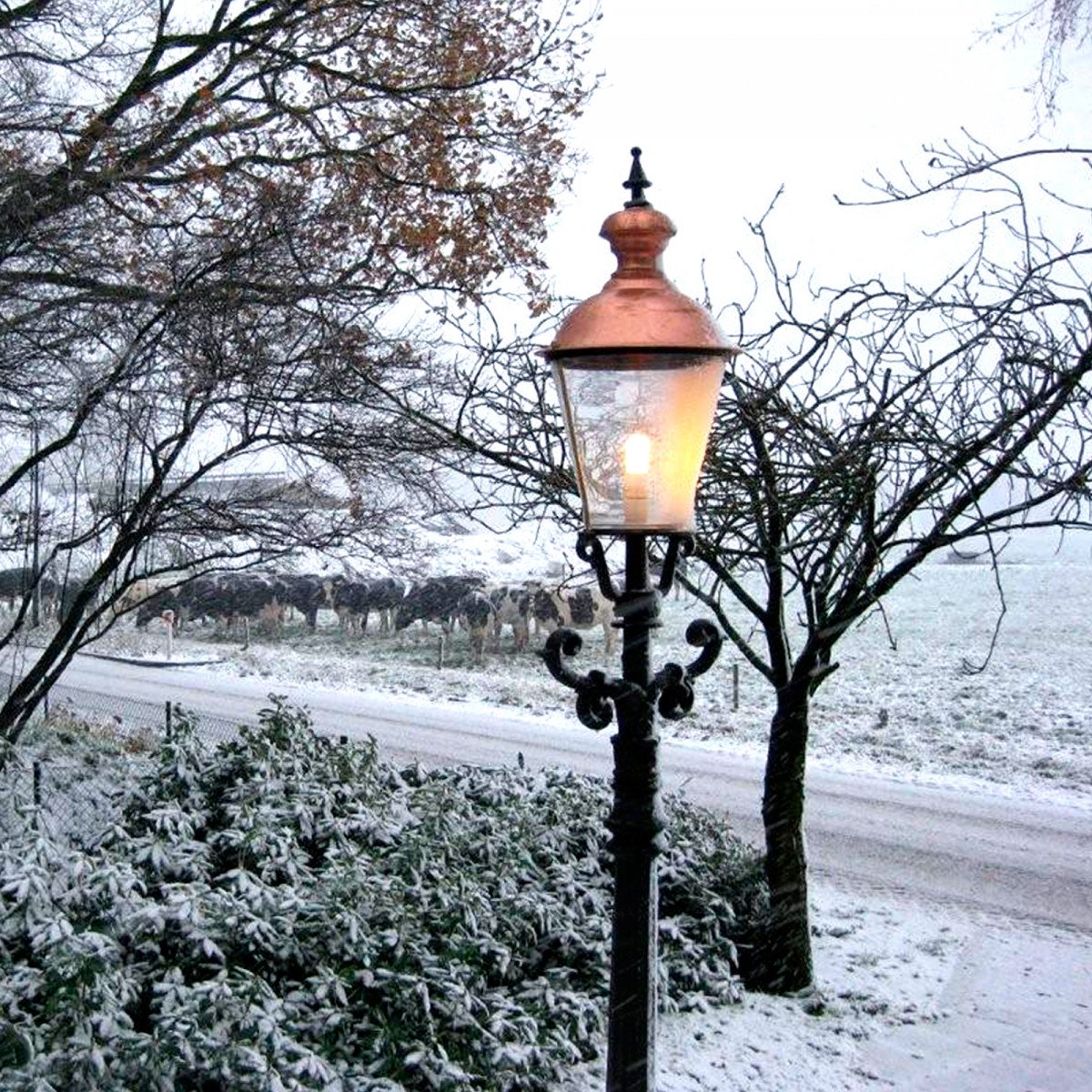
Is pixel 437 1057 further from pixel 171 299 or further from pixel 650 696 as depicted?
pixel 171 299

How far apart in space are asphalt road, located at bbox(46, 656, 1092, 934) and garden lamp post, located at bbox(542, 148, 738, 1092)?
480 centimetres

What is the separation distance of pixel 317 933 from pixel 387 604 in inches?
831

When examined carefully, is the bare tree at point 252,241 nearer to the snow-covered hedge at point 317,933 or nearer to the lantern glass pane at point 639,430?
the snow-covered hedge at point 317,933

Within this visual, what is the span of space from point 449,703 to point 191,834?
1278 centimetres

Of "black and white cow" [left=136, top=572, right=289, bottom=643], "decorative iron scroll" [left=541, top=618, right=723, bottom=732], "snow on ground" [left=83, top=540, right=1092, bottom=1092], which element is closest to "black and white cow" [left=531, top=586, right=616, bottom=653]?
"snow on ground" [left=83, top=540, right=1092, bottom=1092]

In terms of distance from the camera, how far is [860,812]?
1148 centimetres

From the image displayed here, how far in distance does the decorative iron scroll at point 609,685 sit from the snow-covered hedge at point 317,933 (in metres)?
1.98

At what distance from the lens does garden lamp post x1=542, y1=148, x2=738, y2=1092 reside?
2.93 m

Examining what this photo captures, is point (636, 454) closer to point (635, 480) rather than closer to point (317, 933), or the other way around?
point (635, 480)

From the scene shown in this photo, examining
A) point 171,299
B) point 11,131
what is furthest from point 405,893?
point 11,131

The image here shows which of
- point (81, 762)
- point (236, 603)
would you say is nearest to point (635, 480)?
point (81, 762)

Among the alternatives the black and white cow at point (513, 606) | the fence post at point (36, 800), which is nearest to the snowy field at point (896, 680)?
the black and white cow at point (513, 606)

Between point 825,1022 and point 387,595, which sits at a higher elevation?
point 387,595

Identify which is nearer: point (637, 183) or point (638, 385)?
point (638, 385)
